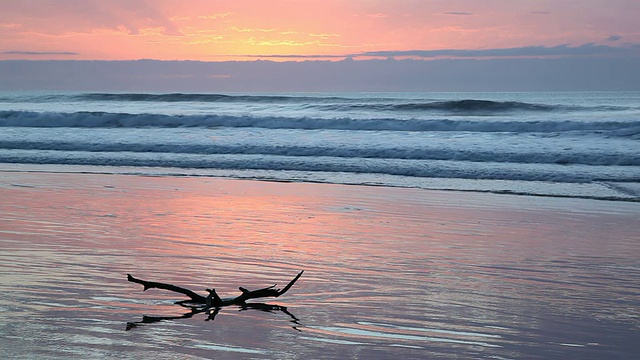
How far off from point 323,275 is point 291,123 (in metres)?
18.9

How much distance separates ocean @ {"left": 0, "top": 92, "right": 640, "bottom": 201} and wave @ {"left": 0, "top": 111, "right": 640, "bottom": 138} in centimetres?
3

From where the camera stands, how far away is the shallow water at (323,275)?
11.7ft

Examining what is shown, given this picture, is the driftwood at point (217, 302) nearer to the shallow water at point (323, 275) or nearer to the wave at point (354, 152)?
the shallow water at point (323, 275)

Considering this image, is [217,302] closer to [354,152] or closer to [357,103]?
[354,152]

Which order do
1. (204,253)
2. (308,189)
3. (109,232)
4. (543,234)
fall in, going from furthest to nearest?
(308,189) → (543,234) → (109,232) → (204,253)

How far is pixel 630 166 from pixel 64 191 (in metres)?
10.3

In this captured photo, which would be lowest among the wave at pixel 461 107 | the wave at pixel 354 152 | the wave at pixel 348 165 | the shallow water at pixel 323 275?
the shallow water at pixel 323 275

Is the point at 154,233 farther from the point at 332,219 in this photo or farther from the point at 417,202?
the point at 417,202

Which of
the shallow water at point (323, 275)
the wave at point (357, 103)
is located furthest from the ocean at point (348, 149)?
the shallow water at point (323, 275)

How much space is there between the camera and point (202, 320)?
3900mm

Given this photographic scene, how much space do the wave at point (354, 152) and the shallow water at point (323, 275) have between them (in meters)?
6.12

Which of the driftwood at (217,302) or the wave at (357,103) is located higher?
the wave at (357,103)

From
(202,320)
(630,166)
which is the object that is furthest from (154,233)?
(630,166)

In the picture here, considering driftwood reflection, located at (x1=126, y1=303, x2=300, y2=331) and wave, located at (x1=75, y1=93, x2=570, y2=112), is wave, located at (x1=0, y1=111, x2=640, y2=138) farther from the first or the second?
driftwood reflection, located at (x1=126, y1=303, x2=300, y2=331)
